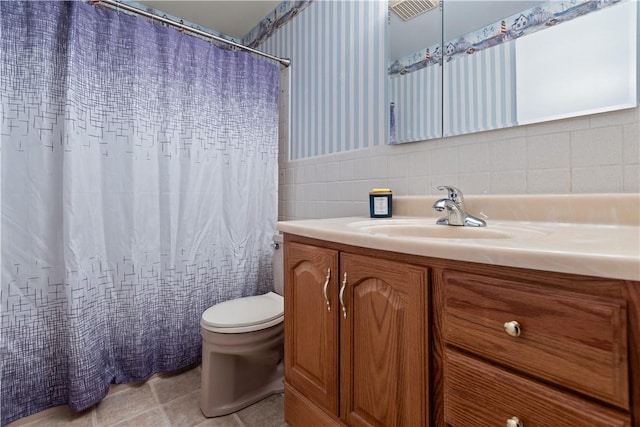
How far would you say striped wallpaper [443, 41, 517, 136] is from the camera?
3.31 feet

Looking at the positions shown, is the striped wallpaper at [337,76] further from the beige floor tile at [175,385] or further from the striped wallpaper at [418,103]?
the beige floor tile at [175,385]

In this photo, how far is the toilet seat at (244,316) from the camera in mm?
1231

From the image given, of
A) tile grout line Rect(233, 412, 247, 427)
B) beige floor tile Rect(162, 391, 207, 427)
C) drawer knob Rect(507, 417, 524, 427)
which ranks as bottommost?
tile grout line Rect(233, 412, 247, 427)

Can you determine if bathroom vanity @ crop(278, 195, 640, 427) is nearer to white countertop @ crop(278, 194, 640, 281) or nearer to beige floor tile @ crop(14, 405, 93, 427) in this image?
white countertop @ crop(278, 194, 640, 281)

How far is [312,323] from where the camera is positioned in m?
0.93

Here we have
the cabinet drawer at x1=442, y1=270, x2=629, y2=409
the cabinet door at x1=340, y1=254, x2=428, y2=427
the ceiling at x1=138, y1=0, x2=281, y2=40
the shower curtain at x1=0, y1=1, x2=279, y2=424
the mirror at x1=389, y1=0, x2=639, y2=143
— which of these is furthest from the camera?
the ceiling at x1=138, y1=0, x2=281, y2=40

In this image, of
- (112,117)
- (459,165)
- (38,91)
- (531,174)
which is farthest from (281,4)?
(531,174)

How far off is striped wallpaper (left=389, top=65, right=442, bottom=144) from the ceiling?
129 centimetres

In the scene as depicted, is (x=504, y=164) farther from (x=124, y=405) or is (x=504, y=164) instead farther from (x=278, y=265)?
(x=124, y=405)

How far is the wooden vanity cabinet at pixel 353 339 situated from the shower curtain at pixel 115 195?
80 cm

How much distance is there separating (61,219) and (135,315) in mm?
539

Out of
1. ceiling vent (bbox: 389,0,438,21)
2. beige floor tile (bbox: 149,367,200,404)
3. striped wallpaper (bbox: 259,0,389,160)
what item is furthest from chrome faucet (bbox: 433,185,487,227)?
beige floor tile (bbox: 149,367,200,404)

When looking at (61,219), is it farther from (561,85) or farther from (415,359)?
(561,85)

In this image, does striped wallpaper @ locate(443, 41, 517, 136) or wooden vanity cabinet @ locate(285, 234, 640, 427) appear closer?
wooden vanity cabinet @ locate(285, 234, 640, 427)
